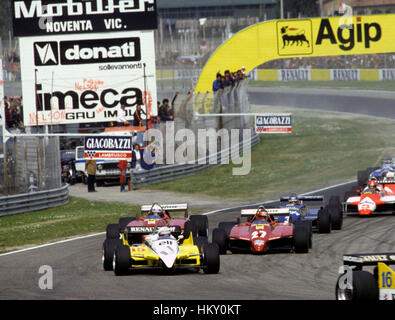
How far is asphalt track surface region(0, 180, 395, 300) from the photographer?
501 inches

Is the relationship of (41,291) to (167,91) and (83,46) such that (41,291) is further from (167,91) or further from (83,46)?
(167,91)

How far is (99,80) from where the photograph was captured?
113ft

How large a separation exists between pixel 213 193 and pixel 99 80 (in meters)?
7.89

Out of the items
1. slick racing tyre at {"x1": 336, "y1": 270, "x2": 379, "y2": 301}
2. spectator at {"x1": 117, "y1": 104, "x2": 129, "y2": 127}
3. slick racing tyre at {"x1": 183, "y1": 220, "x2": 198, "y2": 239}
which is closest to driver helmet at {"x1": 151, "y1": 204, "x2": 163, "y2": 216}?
slick racing tyre at {"x1": 183, "y1": 220, "x2": 198, "y2": 239}

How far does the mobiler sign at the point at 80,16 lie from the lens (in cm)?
3378

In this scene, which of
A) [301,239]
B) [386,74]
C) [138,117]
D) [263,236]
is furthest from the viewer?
[386,74]

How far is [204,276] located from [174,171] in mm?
18534

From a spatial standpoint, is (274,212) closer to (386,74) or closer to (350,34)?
(350,34)

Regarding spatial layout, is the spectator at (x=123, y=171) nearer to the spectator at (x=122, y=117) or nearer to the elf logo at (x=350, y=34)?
the spectator at (x=122, y=117)

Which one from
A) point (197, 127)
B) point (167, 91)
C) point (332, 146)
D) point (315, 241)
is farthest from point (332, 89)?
point (315, 241)

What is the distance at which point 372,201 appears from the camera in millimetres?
21797

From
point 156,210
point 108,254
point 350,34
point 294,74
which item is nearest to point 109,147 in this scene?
point 156,210

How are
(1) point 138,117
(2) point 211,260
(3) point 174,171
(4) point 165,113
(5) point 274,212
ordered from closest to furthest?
(2) point 211,260
(5) point 274,212
(1) point 138,117
(3) point 174,171
(4) point 165,113

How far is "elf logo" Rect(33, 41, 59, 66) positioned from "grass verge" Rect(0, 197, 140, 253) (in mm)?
7350
